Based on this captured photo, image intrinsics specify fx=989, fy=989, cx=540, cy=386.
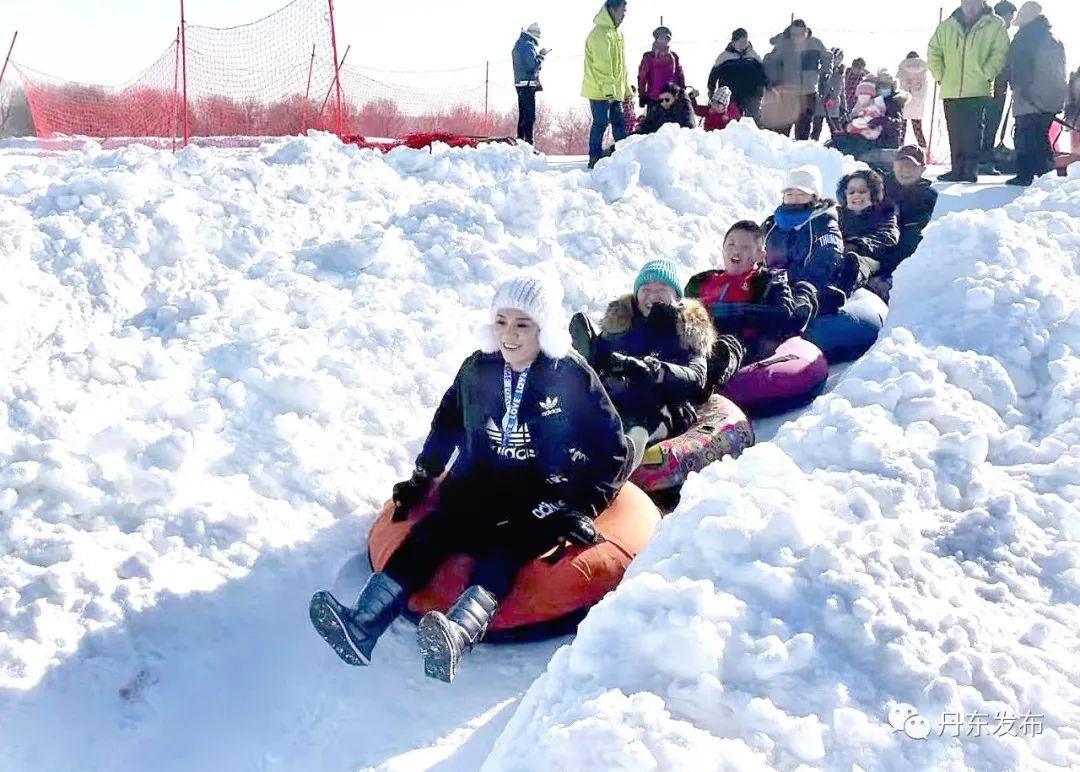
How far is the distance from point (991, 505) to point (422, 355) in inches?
144

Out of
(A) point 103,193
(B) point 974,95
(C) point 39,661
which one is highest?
(B) point 974,95

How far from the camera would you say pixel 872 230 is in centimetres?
785

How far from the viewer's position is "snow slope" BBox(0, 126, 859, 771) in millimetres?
3525

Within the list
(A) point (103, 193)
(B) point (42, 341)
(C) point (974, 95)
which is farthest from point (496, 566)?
(C) point (974, 95)

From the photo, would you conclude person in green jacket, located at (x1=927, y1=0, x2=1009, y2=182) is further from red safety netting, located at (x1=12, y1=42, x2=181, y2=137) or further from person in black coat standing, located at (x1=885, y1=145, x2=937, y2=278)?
red safety netting, located at (x1=12, y1=42, x2=181, y2=137)

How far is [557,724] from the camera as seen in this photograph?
7.68 feet

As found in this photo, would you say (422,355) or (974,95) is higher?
(974,95)

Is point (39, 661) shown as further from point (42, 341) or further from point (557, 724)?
point (42, 341)

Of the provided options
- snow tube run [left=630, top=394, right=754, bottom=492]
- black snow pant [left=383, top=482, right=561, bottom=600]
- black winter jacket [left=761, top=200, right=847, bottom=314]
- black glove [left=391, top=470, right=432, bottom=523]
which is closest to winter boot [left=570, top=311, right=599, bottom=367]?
snow tube run [left=630, top=394, right=754, bottom=492]

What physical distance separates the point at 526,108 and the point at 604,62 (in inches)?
56.5

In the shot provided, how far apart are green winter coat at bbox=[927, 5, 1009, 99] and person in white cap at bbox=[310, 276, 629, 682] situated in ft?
26.9

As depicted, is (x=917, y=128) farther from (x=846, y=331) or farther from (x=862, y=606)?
(x=862, y=606)

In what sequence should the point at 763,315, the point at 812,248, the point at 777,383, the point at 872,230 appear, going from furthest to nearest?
the point at 872,230 < the point at 812,248 < the point at 763,315 < the point at 777,383

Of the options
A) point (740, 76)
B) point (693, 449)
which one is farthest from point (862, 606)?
point (740, 76)
